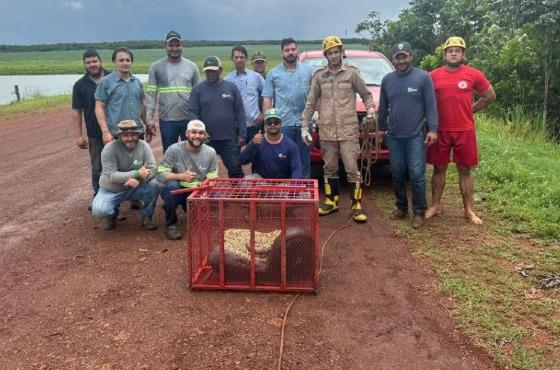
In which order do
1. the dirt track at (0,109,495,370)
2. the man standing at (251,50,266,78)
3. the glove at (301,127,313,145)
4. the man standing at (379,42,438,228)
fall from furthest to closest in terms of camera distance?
1. the man standing at (251,50,266,78)
2. the glove at (301,127,313,145)
3. the man standing at (379,42,438,228)
4. the dirt track at (0,109,495,370)

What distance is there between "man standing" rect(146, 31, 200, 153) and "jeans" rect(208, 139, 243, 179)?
522 millimetres

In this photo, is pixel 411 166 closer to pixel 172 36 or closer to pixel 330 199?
pixel 330 199

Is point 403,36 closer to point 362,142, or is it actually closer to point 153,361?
point 362,142

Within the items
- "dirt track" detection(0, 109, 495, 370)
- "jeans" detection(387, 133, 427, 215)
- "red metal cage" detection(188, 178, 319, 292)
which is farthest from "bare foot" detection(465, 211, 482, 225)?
"red metal cage" detection(188, 178, 319, 292)

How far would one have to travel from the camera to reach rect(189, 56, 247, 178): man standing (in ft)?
19.1

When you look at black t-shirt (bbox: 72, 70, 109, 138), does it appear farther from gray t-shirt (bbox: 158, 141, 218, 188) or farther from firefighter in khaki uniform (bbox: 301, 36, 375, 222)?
firefighter in khaki uniform (bbox: 301, 36, 375, 222)

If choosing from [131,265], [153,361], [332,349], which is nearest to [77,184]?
[131,265]

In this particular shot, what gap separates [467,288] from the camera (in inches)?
167

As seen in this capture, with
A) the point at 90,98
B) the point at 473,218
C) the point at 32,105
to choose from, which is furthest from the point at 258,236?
the point at 32,105

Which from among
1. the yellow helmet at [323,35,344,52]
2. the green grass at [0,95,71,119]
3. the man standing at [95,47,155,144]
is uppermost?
the yellow helmet at [323,35,344,52]

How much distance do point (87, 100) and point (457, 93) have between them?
4.37 m

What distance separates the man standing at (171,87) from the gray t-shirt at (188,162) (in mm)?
733

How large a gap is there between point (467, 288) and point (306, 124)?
2.66m

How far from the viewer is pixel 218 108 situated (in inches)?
230
